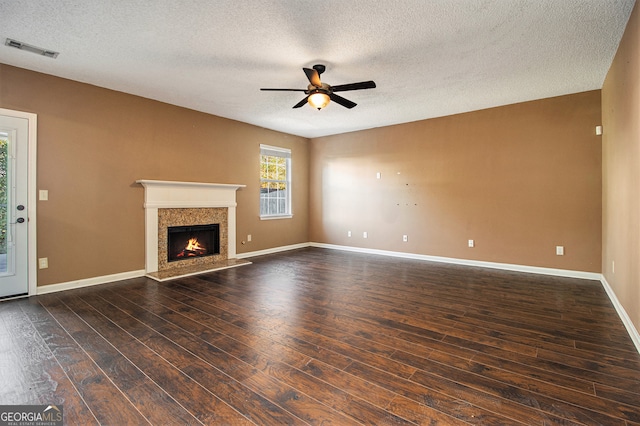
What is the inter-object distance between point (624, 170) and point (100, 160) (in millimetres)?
5926

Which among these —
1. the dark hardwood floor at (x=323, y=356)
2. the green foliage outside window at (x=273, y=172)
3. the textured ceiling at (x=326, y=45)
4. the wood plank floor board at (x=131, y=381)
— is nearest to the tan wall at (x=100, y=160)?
the textured ceiling at (x=326, y=45)

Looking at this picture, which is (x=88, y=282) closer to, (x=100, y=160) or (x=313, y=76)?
(x=100, y=160)

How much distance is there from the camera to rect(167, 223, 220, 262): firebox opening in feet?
16.5

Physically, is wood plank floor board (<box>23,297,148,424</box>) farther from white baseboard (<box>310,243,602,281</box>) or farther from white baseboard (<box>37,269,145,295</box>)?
white baseboard (<box>310,243,602,281</box>)

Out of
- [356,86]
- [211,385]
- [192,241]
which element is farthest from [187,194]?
[211,385]

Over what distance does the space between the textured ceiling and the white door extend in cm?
77

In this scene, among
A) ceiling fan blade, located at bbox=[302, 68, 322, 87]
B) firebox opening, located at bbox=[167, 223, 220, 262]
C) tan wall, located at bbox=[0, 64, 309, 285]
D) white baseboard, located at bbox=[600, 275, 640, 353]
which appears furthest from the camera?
firebox opening, located at bbox=[167, 223, 220, 262]

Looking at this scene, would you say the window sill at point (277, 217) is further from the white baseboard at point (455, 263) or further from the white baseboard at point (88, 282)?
the white baseboard at point (88, 282)

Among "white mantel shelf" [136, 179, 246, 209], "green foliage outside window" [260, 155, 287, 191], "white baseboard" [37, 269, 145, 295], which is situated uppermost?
"green foliage outside window" [260, 155, 287, 191]

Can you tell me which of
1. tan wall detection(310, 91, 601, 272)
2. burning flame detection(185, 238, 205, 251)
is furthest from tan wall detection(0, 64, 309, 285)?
tan wall detection(310, 91, 601, 272)

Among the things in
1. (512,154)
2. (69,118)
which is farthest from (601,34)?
(69,118)

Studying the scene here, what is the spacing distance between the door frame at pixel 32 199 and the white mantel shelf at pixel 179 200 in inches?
44.7

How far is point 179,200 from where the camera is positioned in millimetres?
4996

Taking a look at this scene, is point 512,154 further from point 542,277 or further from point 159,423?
point 159,423
